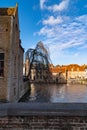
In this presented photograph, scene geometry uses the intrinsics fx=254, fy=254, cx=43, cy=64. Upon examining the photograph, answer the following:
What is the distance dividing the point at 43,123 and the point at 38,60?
114ft

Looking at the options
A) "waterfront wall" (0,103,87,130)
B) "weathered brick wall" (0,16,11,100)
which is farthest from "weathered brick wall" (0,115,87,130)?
"weathered brick wall" (0,16,11,100)

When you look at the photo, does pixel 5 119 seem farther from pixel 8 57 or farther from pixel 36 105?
pixel 8 57

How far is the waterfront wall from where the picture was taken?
4555 millimetres

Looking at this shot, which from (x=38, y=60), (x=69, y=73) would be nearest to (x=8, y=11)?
(x=38, y=60)

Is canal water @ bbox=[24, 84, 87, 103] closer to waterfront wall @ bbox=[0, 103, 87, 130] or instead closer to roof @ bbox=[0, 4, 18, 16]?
roof @ bbox=[0, 4, 18, 16]

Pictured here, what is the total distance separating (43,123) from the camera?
181 inches

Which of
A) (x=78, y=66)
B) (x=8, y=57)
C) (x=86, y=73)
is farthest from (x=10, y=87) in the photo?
(x=78, y=66)

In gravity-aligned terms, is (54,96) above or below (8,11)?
below

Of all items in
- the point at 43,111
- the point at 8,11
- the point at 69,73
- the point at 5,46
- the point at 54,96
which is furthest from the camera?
the point at 69,73

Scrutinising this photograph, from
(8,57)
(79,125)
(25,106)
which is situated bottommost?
(79,125)

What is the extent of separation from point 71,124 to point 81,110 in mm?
315

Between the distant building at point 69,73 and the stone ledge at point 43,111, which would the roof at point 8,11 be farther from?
the distant building at point 69,73

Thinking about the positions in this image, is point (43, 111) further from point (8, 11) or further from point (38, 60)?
point (38, 60)

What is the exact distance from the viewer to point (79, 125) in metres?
4.56
